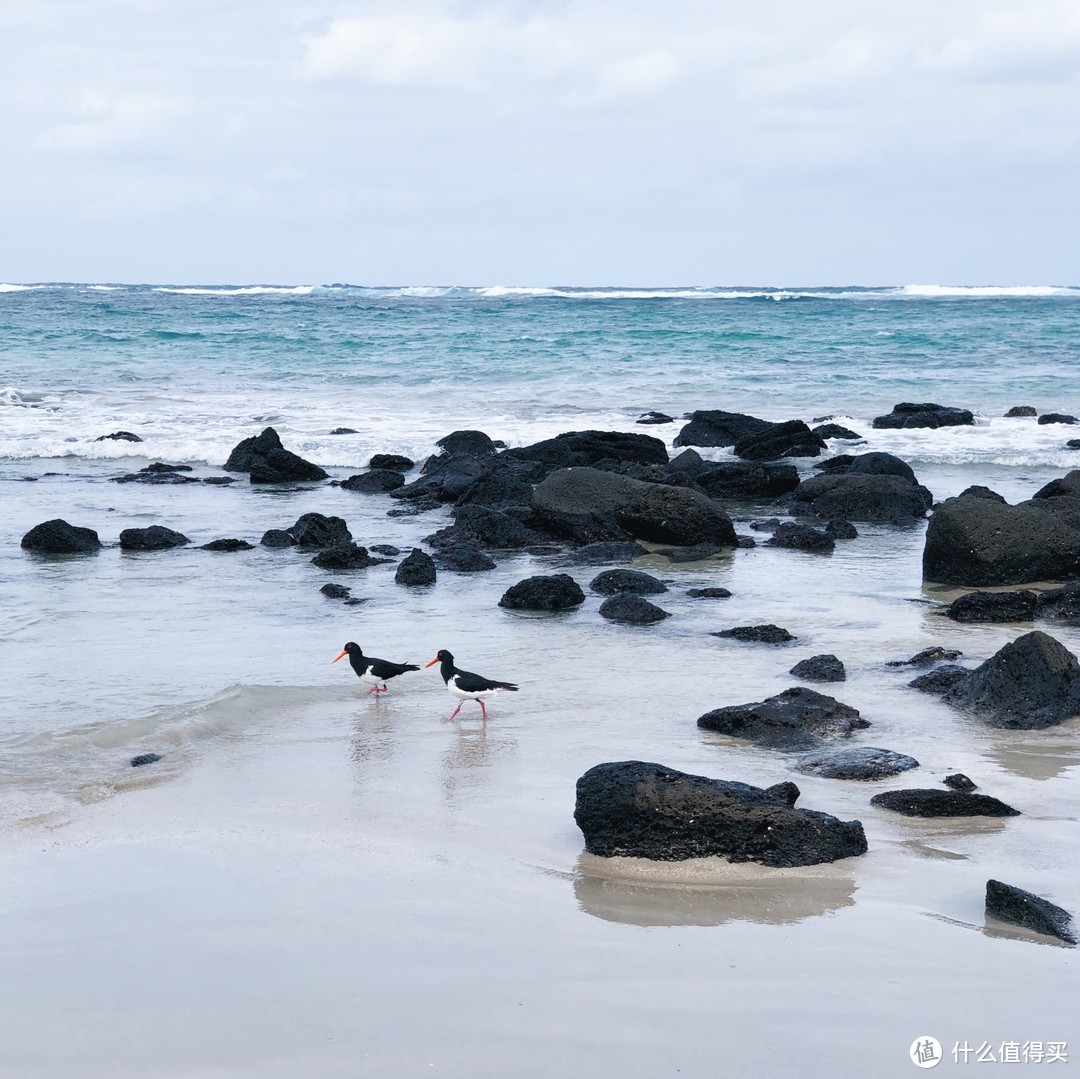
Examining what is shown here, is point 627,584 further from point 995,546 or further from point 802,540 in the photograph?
point 995,546

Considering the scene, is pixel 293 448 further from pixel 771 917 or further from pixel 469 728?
pixel 771 917

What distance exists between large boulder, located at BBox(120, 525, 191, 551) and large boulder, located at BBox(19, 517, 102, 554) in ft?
1.21

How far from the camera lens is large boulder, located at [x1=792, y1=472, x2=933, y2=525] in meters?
16.0

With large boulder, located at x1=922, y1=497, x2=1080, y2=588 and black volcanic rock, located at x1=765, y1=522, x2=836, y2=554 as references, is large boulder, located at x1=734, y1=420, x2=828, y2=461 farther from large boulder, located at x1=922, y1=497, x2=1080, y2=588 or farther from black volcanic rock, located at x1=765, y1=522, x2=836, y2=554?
large boulder, located at x1=922, y1=497, x2=1080, y2=588

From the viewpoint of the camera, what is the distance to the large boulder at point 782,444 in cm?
2119

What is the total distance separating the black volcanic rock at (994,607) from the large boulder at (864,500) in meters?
4.84

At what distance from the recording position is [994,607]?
434 inches

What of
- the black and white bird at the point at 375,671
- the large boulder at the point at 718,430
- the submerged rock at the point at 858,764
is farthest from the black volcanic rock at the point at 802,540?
the large boulder at the point at 718,430

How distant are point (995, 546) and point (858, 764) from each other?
19.5 feet

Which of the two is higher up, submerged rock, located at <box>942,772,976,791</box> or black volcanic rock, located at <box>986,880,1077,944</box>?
black volcanic rock, located at <box>986,880,1077,944</box>

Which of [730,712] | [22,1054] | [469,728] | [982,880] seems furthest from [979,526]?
[22,1054]

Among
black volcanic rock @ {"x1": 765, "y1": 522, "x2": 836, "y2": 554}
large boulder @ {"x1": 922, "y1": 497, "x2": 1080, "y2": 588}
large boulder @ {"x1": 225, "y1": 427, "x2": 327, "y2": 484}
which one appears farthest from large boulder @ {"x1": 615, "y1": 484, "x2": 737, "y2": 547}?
large boulder @ {"x1": 225, "y1": 427, "x2": 327, "y2": 484}

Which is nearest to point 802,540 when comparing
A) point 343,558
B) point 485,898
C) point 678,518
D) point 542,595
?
point 678,518

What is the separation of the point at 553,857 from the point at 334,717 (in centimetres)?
273
